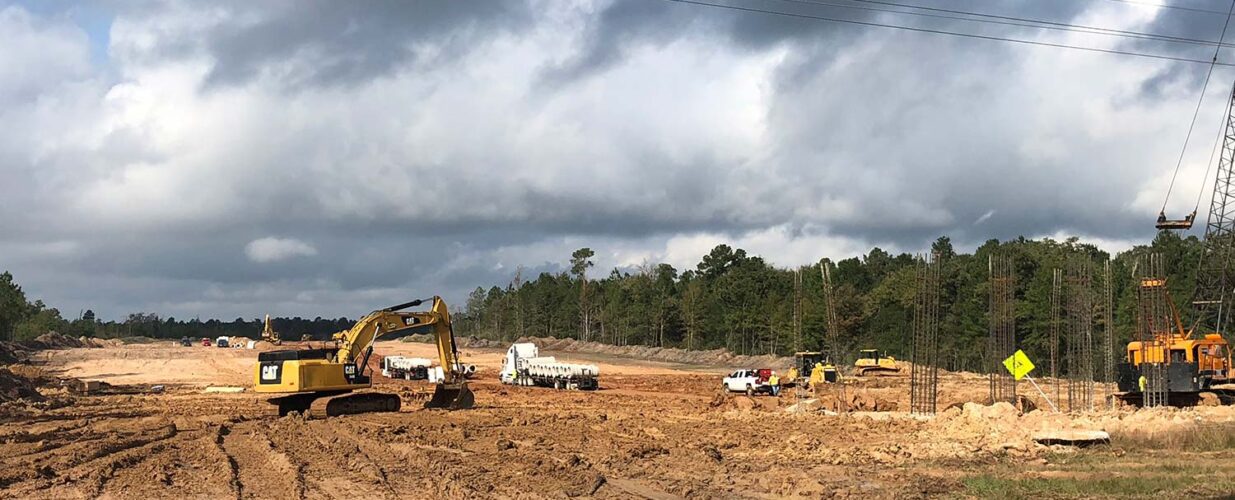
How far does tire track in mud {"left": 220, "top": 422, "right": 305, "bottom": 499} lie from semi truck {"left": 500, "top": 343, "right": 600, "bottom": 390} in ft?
107

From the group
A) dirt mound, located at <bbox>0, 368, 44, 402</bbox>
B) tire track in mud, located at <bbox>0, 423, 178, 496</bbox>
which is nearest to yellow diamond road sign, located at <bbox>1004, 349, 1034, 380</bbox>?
tire track in mud, located at <bbox>0, 423, 178, 496</bbox>

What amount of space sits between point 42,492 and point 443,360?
64.2 ft

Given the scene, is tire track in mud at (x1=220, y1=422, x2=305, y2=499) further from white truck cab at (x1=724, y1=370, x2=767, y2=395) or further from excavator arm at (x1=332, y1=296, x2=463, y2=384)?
white truck cab at (x1=724, y1=370, x2=767, y2=395)

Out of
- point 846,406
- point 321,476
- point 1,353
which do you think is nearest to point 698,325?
point 1,353

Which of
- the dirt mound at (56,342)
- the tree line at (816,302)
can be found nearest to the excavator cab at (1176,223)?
the tree line at (816,302)

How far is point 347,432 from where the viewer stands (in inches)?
1098

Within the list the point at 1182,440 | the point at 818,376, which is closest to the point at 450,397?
the point at 1182,440

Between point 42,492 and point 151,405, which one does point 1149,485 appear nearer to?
point 42,492

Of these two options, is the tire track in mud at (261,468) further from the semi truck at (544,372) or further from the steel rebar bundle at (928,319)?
the semi truck at (544,372)

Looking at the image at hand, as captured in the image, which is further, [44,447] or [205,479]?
[44,447]

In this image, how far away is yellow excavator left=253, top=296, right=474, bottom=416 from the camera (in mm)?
32344

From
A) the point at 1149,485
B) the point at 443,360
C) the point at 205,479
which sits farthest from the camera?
the point at 443,360

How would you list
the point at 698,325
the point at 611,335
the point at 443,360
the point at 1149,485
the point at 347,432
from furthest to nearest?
the point at 611,335
the point at 698,325
the point at 443,360
the point at 347,432
the point at 1149,485

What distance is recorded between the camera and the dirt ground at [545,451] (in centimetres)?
1811
